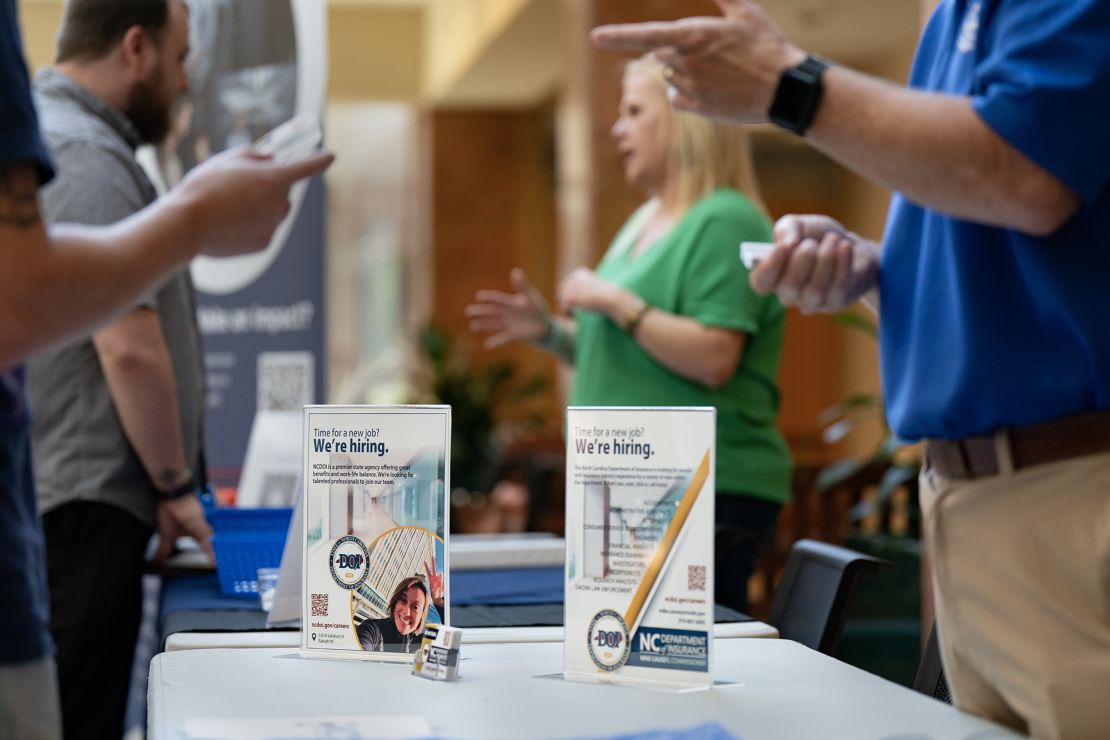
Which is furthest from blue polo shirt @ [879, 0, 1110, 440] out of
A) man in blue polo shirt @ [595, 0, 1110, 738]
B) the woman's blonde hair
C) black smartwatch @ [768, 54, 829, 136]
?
the woman's blonde hair

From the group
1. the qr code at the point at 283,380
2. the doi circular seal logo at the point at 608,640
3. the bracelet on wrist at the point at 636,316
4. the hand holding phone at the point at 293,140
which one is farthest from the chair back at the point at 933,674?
the qr code at the point at 283,380

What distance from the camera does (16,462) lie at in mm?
919

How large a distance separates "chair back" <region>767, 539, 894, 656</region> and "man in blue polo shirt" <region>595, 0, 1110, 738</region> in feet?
1.72

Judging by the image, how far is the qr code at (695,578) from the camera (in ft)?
3.78

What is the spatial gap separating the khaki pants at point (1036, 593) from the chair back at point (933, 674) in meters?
0.46

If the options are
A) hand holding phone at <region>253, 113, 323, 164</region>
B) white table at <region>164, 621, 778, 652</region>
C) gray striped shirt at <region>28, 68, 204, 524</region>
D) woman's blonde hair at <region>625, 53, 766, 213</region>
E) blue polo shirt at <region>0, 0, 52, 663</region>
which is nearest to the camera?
blue polo shirt at <region>0, 0, 52, 663</region>

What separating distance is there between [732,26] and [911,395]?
1.23ft

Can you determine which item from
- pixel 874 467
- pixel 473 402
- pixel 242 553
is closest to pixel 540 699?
pixel 242 553

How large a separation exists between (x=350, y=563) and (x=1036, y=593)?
25.8 inches

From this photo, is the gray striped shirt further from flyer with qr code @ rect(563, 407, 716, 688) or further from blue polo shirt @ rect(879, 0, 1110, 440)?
blue polo shirt @ rect(879, 0, 1110, 440)

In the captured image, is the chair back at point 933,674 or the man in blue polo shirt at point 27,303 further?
the chair back at point 933,674

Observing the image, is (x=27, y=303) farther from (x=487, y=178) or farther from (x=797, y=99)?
(x=487, y=178)

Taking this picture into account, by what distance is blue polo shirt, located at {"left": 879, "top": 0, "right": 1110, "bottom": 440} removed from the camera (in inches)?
39.7

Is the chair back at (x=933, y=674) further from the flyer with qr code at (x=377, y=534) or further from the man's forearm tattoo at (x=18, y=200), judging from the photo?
the man's forearm tattoo at (x=18, y=200)
